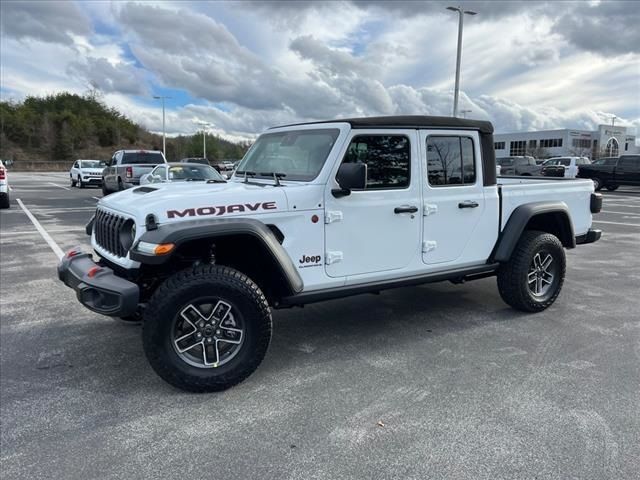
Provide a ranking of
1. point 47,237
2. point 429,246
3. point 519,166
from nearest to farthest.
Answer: point 429,246 < point 47,237 < point 519,166

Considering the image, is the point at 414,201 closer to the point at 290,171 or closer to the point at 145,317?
the point at 290,171

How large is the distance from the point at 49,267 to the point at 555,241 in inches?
257

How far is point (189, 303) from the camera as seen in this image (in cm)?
328

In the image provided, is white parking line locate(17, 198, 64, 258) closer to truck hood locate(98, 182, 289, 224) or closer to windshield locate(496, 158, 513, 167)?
truck hood locate(98, 182, 289, 224)

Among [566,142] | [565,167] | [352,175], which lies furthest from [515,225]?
[566,142]

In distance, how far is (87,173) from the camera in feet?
86.1

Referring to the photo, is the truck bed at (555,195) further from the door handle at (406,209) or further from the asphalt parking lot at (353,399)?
the door handle at (406,209)

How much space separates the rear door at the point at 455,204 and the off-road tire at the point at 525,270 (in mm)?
306

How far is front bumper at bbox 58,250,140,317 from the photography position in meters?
3.16

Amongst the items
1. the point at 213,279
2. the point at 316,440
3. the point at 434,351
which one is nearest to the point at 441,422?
the point at 316,440

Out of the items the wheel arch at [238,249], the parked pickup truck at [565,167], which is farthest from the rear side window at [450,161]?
the parked pickup truck at [565,167]

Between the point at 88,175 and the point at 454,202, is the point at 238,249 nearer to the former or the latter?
the point at 454,202

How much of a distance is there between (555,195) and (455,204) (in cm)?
154

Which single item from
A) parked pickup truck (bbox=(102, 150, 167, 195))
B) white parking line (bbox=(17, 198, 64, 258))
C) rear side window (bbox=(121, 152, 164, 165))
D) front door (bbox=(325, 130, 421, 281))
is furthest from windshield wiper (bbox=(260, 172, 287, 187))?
rear side window (bbox=(121, 152, 164, 165))
